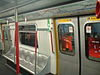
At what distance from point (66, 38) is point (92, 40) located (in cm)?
85

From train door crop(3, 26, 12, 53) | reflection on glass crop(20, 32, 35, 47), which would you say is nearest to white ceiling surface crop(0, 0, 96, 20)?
reflection on glass crop(20, 32, 35, 47)

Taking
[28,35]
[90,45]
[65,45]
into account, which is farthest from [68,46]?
[28,35]

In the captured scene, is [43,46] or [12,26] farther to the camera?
[12,26]

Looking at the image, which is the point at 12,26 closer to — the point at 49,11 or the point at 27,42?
the point at 27,42

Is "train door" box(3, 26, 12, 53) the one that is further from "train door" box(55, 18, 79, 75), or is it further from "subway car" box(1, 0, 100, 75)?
"train door" box(55, 18, 79, 75)

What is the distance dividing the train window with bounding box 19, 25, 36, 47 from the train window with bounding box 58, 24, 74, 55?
4.59 ft

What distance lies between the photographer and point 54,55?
170 inches

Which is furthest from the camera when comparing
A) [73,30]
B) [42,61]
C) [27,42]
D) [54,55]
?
[27,42]

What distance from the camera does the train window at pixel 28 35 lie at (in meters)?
5.22

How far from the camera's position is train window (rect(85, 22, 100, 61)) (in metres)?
2.95

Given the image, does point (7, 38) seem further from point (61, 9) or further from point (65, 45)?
point (61, 9)

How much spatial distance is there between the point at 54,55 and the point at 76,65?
3.20 ft

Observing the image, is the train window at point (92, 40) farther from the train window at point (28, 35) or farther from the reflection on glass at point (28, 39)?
the reflection on glass at point (28, 39)

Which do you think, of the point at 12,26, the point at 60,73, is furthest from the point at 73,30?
the point at 12,26
